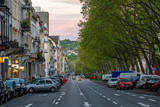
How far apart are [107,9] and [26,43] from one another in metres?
30.0

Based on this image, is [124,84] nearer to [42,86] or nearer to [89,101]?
[42,86]

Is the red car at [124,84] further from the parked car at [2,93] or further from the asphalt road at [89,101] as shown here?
the parked car at [2,93]

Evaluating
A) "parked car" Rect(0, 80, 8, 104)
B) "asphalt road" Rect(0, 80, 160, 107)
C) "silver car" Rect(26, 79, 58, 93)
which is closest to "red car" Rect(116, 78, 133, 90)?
"silver car" Rect(26, 79, 58, 93)

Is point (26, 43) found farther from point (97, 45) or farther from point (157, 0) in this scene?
point (157, 0)

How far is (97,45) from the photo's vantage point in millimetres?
60938

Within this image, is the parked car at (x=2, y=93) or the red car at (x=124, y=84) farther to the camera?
the red car at (x=124, y=84)

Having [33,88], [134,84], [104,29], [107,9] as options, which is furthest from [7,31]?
[134,84]

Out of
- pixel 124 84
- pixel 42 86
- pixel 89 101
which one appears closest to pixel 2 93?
pixel 89 101

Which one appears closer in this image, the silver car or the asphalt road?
the asphalt road

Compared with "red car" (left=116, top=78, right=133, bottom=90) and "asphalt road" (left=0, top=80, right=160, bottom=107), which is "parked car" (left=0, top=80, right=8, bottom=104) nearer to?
"asphalt road" (left=0, top=80, right=160, bottom=107)

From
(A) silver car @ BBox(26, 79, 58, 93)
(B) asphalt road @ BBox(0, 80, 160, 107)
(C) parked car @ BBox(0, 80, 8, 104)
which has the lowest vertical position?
(B) asphalt road @ BBox(0, 80, 160, 107)

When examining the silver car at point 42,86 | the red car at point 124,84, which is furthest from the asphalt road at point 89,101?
the red car at point 124,84

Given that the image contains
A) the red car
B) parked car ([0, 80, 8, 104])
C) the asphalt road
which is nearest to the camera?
the asphalt road

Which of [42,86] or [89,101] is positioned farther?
[42,86]
